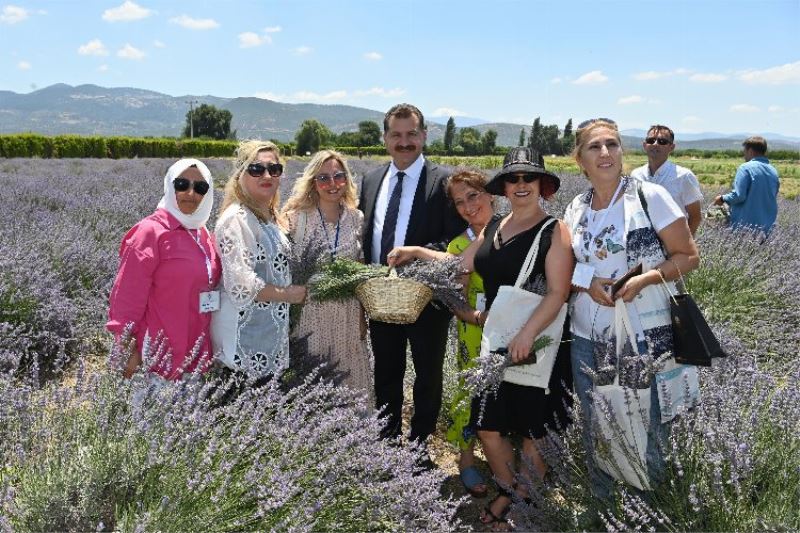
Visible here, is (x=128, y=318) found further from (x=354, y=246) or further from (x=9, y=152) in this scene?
(x=9, y=152)

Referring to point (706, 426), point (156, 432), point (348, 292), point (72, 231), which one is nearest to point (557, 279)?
point (706, 426)

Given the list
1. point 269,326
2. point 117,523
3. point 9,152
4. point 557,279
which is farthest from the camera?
point 9,152

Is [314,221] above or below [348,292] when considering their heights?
above

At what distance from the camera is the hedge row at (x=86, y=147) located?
31906 mm

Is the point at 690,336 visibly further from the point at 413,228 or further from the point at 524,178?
the point at 413,228

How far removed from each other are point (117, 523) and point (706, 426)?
1.96 meters

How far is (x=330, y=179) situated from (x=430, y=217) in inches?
23.8

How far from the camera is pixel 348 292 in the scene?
308cm

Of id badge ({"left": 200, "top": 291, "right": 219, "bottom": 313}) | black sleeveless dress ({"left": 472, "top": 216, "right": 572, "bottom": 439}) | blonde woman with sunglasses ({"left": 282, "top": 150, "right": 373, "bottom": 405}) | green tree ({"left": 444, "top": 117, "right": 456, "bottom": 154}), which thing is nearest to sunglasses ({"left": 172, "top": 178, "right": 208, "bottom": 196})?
id badge ({"left": 200, "top": 291, "right": 219, "bottom": 313})

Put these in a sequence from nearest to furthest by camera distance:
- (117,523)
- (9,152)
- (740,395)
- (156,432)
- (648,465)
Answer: (117,523) → (156,432) → (648,465) → (740,395) → (9,152)

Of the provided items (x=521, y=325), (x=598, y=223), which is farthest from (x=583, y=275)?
(x=521, y=325)

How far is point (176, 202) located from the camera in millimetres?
2689

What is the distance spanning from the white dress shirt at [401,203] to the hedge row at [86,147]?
35.0 metres

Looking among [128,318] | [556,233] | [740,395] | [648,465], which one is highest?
[556,233]
